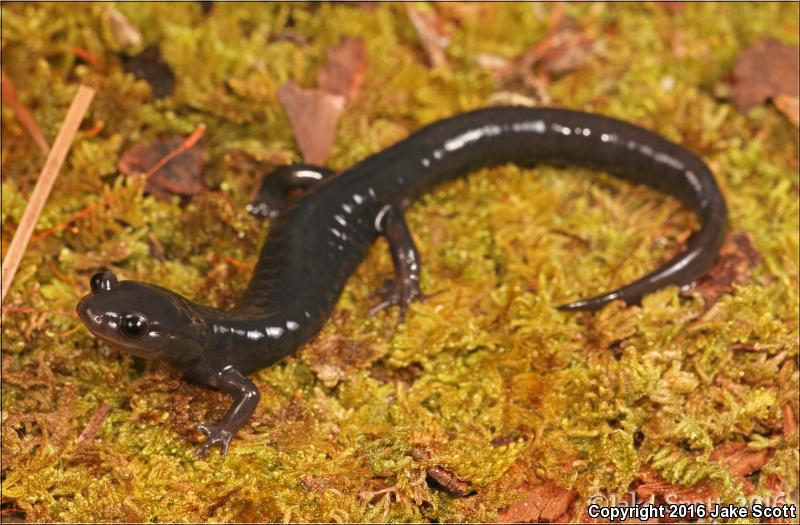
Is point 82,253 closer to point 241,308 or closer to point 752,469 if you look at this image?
point 241,308

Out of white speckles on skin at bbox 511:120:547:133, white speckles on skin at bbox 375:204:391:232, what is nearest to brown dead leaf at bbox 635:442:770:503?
white speckles on skin at bbox 375:204:391:232

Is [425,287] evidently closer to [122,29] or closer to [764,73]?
[122,29]

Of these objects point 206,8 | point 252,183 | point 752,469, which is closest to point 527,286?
point 752,469

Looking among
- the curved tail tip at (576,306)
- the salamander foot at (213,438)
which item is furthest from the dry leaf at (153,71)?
the curved tail tip at (576,306)

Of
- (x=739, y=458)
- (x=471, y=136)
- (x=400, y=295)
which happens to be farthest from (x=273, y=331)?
(x=739, y=458)

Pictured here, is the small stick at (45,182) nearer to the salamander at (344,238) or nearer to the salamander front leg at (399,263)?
the salamander at (344,238)

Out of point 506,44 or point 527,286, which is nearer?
point 527,286

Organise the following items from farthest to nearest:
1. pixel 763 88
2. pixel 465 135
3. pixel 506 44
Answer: pixel 506 44, pixel 763 88, pixel 465 135
